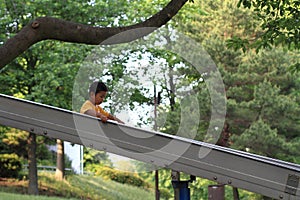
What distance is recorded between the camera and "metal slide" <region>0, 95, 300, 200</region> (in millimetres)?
4633

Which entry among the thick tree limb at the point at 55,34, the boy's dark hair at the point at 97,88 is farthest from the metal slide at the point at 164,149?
the thick tree limb at the point at 55,34

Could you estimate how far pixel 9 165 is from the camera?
70.1ft

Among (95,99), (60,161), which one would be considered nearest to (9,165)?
(60,161)

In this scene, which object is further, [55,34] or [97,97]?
[55,34]

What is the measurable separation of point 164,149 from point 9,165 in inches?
683

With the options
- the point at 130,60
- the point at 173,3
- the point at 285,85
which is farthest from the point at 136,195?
the point at 173,3

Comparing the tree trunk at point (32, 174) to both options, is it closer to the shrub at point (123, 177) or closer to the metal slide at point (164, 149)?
the shrub at point (123, 177)

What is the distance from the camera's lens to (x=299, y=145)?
19438 millimetres

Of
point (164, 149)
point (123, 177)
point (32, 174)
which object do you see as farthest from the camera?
point (123, 177)

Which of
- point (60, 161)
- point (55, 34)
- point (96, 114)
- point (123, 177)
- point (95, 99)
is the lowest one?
point (123, 177)

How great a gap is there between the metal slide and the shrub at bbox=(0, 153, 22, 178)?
53.8 feet

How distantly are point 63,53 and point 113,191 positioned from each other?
210 inches

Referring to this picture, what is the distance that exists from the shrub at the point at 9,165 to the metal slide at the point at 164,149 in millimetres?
16403

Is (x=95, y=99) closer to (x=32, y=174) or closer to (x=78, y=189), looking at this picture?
(x=32, y=174)
